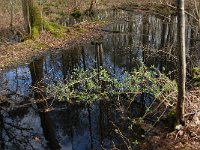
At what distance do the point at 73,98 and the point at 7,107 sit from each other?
2811 millimetres

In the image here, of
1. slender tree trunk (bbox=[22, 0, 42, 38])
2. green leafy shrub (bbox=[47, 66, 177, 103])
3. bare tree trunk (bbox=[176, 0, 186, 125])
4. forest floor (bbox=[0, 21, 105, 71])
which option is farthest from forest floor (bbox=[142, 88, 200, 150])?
slender tree trunk (bbox=[22, 0, 42, 38])

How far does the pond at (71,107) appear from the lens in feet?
36.7

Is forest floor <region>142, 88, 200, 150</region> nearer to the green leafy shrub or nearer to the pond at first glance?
the pond

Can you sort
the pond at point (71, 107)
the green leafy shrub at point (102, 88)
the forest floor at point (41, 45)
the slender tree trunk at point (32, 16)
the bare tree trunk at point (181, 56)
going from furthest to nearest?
the slender tree trunk at point (32, 16)
the forest floor at point (41, 45)
the green leafy shrub at point (102, 88)
the pond at point (71, 107)
the bare tree trunk at point (181, 56)

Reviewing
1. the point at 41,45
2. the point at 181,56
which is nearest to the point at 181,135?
the point at 181,56

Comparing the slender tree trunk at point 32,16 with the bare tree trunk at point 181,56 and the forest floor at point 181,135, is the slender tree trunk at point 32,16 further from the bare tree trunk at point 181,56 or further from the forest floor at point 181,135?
the bare tree trunk at point 181,56

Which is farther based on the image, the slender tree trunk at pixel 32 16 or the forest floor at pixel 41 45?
the slender tree trunk at pixel 32 16

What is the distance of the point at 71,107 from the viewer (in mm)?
13492

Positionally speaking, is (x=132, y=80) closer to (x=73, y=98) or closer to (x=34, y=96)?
(x=73, y=98)

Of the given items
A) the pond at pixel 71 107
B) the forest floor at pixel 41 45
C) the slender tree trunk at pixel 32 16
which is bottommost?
the pond at pixel 71 107

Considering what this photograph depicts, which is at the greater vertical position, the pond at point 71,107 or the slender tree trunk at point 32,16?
the slender tree trunk at point 32,16

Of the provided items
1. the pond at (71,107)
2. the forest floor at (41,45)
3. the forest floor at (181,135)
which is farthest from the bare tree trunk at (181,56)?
the forest floor at (41,45)

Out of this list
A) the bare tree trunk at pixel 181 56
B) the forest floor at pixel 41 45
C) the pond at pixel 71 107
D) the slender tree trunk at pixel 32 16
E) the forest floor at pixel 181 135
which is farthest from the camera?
the slender tree trunk at pixel 32 16

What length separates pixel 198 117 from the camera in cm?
1015
